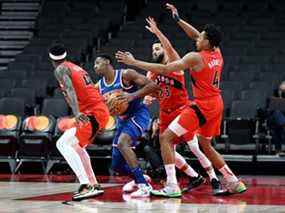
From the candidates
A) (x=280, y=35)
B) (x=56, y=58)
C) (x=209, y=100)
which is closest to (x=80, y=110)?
(x=56, y=58)

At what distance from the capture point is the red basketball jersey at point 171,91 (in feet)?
30.5

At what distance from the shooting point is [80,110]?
28.8 feet

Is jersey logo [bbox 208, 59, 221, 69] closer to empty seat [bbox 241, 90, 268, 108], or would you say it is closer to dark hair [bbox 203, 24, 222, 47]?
dark hair [bbox 203, 24, 222, 47]

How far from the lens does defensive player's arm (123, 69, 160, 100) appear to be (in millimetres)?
8773

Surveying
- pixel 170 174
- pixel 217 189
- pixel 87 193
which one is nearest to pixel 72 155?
pixel 87 193

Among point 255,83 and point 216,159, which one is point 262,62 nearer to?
point 255,83

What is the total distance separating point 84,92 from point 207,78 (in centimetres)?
141

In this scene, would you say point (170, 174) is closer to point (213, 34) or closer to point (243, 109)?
point (213, 34)

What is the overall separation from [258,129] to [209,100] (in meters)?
4.92

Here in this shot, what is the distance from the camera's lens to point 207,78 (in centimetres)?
877

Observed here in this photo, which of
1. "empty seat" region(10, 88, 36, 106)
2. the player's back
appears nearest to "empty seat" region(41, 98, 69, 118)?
"empty seat" region(10, 88, 36, 106)

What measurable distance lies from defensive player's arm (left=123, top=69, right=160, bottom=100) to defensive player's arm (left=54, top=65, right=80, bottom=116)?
72 centimetres

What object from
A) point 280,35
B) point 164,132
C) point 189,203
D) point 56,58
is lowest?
point 189,203

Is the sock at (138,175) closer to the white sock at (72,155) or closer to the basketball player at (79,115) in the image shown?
the basketball player at (79,115)
